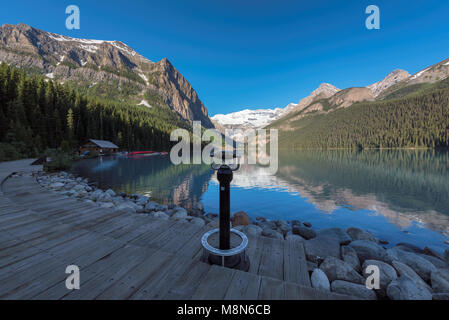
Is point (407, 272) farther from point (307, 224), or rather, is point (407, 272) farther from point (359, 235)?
point (307, 224)

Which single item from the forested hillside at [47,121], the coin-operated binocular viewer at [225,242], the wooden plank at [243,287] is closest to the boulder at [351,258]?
the coin-operated binocular viewer at [225,242]

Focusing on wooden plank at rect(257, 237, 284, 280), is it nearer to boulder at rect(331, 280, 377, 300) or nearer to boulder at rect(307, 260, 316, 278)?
boulder at rect(307, 260, 316, 278)

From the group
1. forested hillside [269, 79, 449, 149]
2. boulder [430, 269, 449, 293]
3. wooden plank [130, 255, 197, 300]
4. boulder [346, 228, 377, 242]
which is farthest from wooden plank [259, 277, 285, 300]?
forested hillside [269, 79, 449, 149]

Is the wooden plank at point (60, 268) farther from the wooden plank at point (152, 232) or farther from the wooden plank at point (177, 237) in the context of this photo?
the wooden plank at point (177, 237)

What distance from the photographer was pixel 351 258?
4438 mm

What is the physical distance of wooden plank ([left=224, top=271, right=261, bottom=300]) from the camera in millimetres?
2084

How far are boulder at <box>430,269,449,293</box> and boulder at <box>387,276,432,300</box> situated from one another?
0.97m

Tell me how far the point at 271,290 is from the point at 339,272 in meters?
2.38

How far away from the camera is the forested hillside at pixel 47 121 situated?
102 feet

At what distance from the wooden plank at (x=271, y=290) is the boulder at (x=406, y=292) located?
7.79 ft

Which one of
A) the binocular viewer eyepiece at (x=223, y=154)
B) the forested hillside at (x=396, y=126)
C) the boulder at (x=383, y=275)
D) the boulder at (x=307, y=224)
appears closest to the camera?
the binocular viewer eyepiece at (x=223, y=154)

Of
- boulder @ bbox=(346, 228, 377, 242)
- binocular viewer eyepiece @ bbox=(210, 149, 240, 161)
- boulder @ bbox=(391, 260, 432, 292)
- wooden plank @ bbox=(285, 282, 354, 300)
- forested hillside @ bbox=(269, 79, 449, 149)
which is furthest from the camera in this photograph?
forested hillside @ bbox=(269, 79, 449, 149)

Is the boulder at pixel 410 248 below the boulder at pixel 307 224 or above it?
above
